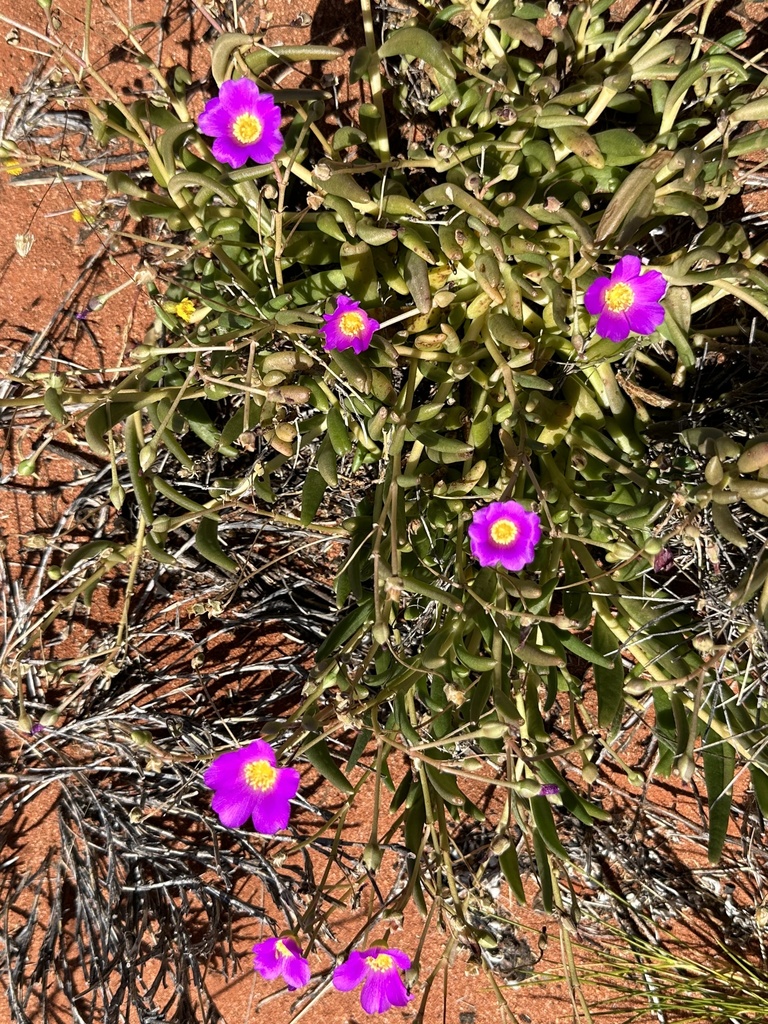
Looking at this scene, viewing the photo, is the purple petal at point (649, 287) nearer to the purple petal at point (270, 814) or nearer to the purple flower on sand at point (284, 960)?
the purple petal at point (270, 814)

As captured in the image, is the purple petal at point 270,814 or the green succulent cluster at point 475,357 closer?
the purple petal at point 270,814

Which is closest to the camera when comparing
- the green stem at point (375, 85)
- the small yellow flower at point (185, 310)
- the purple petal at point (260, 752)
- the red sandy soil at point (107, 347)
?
the purple petal at point (260, 752)

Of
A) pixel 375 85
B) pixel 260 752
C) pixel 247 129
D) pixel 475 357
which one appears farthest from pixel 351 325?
pixel 260 752

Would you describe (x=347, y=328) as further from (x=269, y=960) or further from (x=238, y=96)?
(x=269, y=960)

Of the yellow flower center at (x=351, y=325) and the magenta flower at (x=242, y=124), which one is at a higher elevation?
the magenta flower at (x=242, y=124)

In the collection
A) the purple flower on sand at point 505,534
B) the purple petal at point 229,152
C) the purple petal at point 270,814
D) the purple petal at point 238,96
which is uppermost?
the purple petal at point 238,96

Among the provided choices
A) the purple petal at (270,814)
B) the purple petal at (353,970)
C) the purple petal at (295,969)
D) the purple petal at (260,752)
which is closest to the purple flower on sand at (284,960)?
the purple petal at (295,969)

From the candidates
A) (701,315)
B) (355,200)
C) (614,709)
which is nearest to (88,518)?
(355,200)

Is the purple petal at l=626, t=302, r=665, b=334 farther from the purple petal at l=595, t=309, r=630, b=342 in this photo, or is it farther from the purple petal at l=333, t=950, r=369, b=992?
the purple petal at l=333, t=950, r=369, b=992
